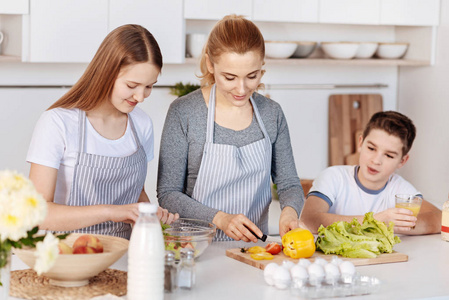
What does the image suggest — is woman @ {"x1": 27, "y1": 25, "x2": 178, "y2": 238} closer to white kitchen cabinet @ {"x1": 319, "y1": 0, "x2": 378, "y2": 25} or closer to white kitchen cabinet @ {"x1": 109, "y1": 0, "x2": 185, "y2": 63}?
white kitchen cabinet @ {"x1": 109, "y1": 0, "x2": 185, "y2": 63}

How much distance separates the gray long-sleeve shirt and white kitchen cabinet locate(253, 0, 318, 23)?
3.98 ft

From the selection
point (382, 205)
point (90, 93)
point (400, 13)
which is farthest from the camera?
point (400, 13)

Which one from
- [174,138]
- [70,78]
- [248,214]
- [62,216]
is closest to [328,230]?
[248,214]

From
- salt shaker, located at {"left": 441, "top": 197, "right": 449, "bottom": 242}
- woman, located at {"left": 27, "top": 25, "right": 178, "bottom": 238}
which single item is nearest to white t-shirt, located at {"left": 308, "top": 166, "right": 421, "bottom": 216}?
salt shaker, located at {"left": 441, "top": 197, "right": 449, "bottom": 242}

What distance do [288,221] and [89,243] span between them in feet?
2.43

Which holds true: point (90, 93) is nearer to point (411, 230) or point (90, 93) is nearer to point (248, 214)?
point (248, 214)

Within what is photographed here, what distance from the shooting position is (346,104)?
4094 mm

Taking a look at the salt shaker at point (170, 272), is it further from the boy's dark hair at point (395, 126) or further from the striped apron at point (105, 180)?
the boy's dark hair at point (395, 126)

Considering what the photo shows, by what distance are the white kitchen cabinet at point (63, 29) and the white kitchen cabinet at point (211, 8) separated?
1.38 feet

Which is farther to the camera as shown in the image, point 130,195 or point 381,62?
point 381,62

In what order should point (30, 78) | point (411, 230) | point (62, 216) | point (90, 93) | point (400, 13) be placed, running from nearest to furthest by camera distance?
point (62, 216) → point (90, 93) → point (411, 230) → point (30, 78) → point (400, 13)

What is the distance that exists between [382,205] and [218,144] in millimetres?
749

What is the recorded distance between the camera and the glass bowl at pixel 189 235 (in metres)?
1.90

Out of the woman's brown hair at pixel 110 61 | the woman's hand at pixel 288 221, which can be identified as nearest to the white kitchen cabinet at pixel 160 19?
the woman's brown hair at pixel 110 61
